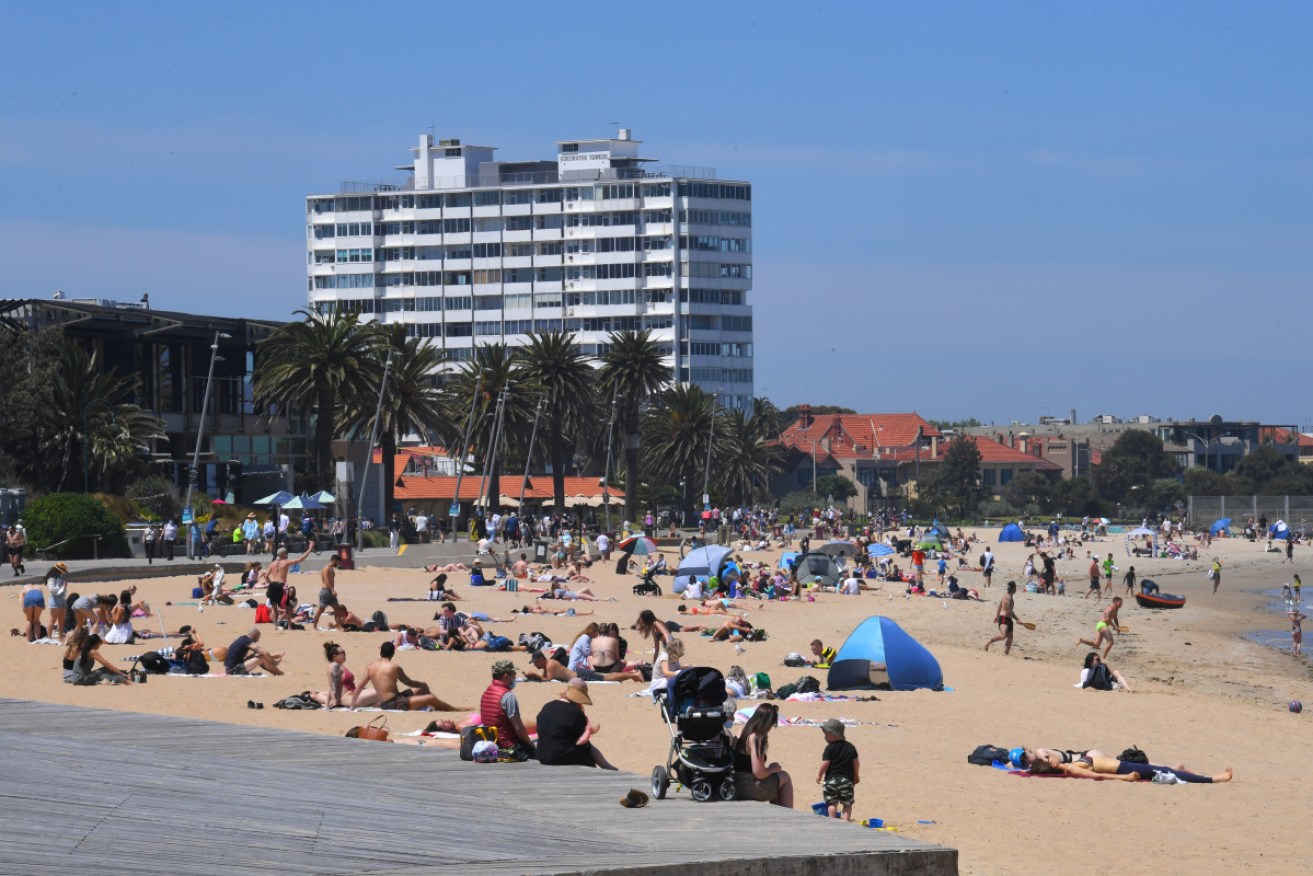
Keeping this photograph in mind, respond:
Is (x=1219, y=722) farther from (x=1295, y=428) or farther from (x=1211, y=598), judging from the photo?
(x=1295, y=428)

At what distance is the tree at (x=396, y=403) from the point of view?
5828 cm

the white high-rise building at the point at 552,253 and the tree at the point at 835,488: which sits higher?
the white high-rise building at the point at 552,253

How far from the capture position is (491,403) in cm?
7181

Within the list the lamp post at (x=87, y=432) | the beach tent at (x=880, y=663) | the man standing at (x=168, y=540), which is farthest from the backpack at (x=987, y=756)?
the lamp post at (x=87, y=432)

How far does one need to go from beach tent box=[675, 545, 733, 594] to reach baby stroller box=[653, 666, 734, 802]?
2877 centimetres

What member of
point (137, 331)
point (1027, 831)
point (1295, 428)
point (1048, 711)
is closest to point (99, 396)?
point (137, 331)

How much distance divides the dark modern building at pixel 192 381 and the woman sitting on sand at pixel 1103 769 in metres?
45.4

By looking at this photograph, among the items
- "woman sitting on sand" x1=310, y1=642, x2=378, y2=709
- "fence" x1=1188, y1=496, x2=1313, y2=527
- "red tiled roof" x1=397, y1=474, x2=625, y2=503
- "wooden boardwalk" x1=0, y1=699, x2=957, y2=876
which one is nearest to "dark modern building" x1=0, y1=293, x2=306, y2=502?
"red tiled roof" x1=397, y1=474, x2=625, y2=503

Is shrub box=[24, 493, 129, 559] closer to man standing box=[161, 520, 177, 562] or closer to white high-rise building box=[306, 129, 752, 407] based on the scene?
man standing box=[161, 520, 177, 562]

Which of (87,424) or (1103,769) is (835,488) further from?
(1103,769)

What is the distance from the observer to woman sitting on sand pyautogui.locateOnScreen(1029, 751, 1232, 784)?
16.1 metres

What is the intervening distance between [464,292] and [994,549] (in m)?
62.6

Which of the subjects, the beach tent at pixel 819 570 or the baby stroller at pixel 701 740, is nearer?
the baby stroller at pixel 701 740

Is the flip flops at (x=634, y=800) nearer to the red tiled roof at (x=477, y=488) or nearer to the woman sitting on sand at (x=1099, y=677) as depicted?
the woman sitting on sand at (x=1099, y=677)
